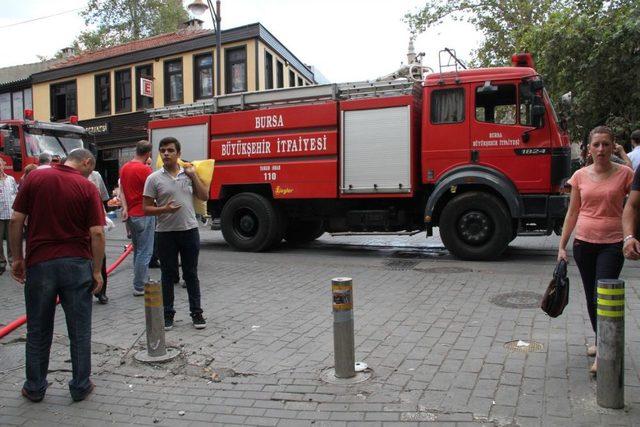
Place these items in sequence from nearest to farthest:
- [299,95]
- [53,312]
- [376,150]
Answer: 1. [53,312]
2. [376,150]
3. [299,95]

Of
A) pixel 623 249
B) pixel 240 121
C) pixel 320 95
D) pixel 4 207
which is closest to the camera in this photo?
pixel 623 249

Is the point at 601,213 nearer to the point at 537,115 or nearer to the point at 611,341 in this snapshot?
the point at 611,341

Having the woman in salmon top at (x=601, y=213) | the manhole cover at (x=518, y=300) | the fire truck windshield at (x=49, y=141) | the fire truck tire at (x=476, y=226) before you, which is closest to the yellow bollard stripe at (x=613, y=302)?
the woman in salmon top at (x=601, y=213)

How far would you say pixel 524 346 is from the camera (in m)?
4.58

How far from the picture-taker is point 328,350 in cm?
467

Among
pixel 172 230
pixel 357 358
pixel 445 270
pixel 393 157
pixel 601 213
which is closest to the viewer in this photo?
pixel 601 213

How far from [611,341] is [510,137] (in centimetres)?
586

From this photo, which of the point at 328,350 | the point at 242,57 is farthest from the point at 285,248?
the point at 242,57

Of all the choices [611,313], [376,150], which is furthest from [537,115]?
[611,313]

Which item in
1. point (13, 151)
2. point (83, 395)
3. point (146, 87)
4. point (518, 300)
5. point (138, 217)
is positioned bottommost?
point (83, 395)

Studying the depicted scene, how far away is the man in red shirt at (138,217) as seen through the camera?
21.8 feet

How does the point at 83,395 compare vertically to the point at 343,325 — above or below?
below

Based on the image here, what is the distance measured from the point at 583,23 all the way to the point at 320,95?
923 cm

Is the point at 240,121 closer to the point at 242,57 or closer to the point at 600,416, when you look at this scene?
the point at 600,416
